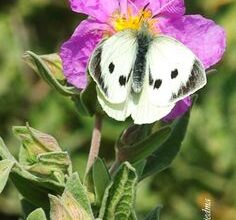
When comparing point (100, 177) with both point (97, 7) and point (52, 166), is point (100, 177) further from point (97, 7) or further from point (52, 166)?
point (97, 7)

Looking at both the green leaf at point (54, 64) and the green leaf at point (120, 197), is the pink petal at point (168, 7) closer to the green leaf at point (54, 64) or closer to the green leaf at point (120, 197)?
the green leaf at point (54, 64)

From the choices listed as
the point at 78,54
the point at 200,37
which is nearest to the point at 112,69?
the point at 78,54

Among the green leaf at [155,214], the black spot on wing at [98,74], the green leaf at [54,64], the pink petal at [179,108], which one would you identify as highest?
the black spot on wing at [98,74]

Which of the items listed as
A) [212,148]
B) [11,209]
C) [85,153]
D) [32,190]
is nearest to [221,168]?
[212,148]

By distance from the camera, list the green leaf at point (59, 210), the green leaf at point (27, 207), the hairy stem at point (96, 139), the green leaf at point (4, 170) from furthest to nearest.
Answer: the green leaf at point (27, 207), the hairy stem at point (96, 139), the green leaf at point (4, 170), the green leaf at point (59, 210)

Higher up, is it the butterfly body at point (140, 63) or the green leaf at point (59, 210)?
the butterfly body at point (140, 63)

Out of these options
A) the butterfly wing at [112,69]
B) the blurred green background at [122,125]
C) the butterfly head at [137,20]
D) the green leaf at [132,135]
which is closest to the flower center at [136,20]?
the butterfly head at [137,20]

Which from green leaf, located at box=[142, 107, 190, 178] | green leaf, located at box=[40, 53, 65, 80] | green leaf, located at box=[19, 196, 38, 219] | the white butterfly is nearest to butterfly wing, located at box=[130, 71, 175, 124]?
the white butterfly

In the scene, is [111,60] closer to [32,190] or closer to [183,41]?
[183,41]
